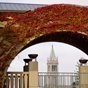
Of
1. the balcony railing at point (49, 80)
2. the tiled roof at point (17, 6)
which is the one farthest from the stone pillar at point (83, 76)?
the tiled roof at point (17, 6)

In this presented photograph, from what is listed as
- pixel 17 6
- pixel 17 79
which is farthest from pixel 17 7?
pixel 17 79

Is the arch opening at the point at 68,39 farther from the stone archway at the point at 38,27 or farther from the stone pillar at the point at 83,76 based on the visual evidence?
the stone pillar at the point at 83,76

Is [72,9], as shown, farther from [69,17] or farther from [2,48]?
[2,48]

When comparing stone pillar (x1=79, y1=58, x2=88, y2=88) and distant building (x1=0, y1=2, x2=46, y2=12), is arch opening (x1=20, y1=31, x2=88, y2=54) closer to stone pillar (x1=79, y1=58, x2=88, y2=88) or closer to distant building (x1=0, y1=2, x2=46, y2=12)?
stone pillar (x1=79, y1=58, x2=88, y2=88)

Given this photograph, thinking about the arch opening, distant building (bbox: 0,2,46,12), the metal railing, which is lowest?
the metal railing

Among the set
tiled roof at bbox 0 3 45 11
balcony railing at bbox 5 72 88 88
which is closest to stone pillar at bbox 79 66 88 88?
balcony railing at bbox 5 72 88 88

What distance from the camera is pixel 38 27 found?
1329 cm

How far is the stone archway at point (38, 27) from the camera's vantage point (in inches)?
513

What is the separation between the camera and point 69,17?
13.4 m

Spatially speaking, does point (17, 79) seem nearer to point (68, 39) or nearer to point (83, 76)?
point (83, 76)

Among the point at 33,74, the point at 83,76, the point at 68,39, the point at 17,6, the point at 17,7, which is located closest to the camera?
the point at 33,74

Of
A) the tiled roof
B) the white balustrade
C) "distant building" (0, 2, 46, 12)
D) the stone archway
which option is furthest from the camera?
the tiled roof

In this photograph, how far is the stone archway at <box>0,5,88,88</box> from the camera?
13.0 m

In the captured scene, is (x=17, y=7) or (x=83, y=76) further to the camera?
(x=17, y=7)
